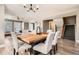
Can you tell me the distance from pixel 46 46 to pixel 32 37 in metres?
0.35

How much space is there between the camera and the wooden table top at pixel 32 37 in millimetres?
1874

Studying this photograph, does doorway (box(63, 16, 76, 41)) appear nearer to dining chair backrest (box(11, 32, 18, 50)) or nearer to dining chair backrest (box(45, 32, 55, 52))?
dining chair backrest (box(45, 32, 55, 52))

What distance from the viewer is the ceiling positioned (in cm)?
183

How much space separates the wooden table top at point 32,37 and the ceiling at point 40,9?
378 millimetres

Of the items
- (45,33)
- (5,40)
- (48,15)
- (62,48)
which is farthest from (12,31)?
(62,48)

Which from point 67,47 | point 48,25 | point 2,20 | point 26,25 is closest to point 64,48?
point 67,47

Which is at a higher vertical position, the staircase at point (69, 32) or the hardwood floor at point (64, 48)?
the staircase at point (69, 32)

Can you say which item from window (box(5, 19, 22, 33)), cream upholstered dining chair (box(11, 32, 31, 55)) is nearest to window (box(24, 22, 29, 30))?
window (box(5, 19, 22, 33))

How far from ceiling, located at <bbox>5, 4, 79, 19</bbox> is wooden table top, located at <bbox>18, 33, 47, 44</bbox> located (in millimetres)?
378

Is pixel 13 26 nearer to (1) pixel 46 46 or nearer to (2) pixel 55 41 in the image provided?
(1) pixel 46 46

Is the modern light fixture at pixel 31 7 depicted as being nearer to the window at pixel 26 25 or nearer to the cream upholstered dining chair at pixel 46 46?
the window at pixel 26 25

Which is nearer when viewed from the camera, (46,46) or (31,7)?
(31,7)

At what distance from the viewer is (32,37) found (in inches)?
76.0

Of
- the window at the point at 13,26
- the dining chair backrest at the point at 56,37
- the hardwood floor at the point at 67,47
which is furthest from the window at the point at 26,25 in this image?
the hardwood floor at the point at 67,47
